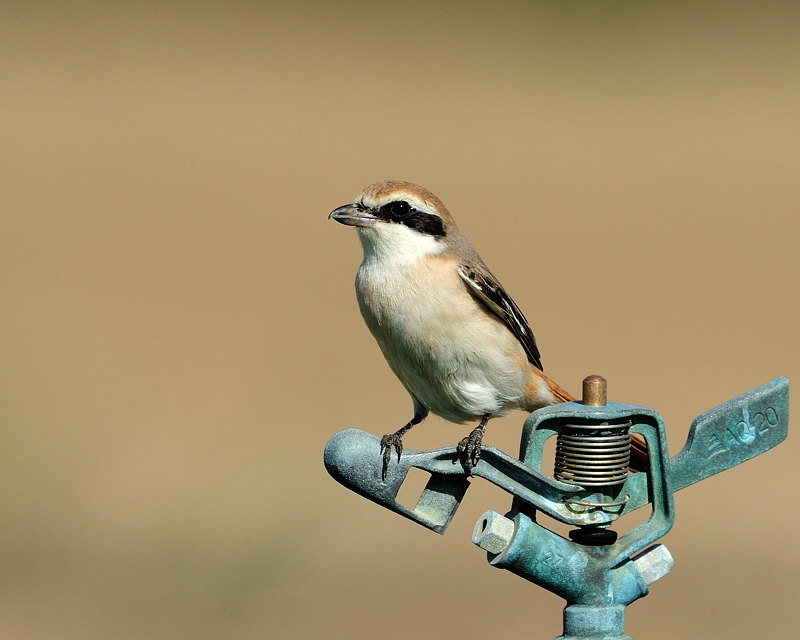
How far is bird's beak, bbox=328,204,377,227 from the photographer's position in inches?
110

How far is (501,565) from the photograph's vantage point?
1.52 m

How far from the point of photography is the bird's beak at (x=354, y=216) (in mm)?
2801

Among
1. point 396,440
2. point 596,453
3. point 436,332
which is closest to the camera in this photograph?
point 596,453

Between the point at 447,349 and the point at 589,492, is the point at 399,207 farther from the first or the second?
the point at 589,492

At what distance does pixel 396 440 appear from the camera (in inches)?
101

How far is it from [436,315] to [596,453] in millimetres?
1208

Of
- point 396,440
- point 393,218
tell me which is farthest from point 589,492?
point 393,218

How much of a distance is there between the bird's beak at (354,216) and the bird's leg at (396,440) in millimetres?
519

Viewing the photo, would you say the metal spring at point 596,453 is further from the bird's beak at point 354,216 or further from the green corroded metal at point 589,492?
the bird's beak at point 354,216

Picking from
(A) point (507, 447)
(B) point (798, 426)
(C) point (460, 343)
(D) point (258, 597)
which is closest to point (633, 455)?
(C) point (460, 343)

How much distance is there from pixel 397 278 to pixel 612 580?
4.25ft

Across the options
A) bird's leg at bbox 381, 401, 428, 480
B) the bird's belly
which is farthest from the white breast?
bird's leg at bbox 381, 401, 428, 480

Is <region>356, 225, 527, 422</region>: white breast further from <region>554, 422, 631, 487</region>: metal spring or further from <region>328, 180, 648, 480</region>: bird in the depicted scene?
<region>554, 422, 631, 487</region>: metal spring

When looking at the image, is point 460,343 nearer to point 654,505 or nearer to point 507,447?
point 654,505
